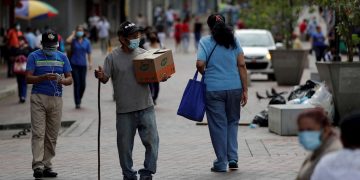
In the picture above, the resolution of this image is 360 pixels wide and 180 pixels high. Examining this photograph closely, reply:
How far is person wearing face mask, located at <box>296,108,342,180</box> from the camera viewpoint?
563 centimetres

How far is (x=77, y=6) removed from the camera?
56188 mm

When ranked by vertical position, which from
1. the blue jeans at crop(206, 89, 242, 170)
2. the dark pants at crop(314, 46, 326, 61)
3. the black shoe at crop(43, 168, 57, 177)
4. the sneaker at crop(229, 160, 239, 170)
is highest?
the blue jeans at crop(206, 89, 242, 170)

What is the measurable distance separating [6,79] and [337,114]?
16.1 metres

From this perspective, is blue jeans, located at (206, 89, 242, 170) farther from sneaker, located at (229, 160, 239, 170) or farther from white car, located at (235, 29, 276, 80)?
white car, located at (235, 29, 276, 80)

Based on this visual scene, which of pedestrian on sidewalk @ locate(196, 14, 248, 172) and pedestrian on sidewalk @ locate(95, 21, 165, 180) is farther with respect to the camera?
pedestrian on sidewalk @ locate(196, 14, 248, 172)

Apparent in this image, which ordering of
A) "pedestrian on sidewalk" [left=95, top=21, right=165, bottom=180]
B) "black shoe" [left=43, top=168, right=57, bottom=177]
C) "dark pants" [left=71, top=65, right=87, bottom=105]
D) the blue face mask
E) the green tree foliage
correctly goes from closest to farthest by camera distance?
the blue face mask, "pedestrian on sidewalk" [left=95, top=21, right=165, bottom=180], "black shoe" [left=43, top=168, right=57, bottom=177], the green tree foliage, "dark pants" [left=71, top=65, right=87, bottom=105]

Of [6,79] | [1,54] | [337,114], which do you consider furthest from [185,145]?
[1,54]

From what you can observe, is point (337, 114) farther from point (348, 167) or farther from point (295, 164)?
point (348, 167)

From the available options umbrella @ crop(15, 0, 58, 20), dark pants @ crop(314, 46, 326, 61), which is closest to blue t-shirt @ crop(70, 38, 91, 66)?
dark pants @ crop(314, 46, 326, 61)

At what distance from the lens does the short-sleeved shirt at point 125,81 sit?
10070mm

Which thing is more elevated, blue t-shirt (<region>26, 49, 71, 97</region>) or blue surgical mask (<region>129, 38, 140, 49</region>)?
→ blue surgical mask (<region>129, 38, 140, 49</region>)

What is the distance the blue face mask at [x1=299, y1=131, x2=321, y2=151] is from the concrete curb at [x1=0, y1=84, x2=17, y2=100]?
19.2m

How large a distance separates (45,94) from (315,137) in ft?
19.6

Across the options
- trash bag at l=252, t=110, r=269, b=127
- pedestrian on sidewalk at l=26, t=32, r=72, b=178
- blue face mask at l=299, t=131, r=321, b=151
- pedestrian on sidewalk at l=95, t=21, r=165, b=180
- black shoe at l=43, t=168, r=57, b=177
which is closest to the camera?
blue face mask at l=299, t=131, r=321, b=151
